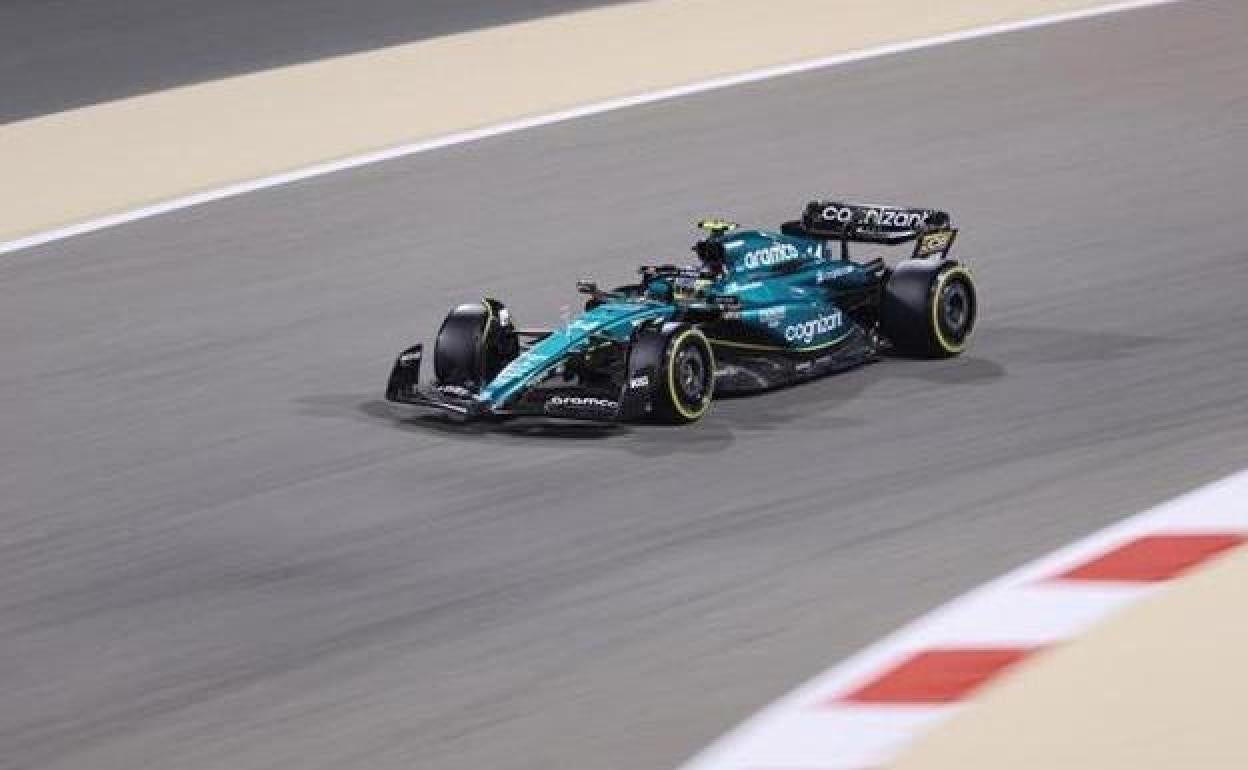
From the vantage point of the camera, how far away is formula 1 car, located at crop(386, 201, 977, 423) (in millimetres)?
10719

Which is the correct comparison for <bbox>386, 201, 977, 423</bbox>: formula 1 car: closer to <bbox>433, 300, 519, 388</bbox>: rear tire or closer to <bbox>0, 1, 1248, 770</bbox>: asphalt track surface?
<bbox>433, 300, 519, 388</bbox>: rear tire

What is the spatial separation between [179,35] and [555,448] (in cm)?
896

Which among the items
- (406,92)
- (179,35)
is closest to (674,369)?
(406,92)

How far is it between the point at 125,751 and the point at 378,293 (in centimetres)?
600

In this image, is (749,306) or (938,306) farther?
(938,306)

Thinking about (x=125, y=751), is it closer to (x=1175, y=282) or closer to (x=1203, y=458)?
(x=1203, y=458)

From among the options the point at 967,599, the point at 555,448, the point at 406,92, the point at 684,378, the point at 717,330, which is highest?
the point at 406,92

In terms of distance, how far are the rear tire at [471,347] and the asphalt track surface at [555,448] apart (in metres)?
0.35

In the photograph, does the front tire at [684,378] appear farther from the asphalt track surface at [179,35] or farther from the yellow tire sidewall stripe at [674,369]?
the asphalt track surface at [179,35]

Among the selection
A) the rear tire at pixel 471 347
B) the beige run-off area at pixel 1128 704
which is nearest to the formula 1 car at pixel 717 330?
the rear tire at pixel 471 347

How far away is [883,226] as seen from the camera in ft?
39.6

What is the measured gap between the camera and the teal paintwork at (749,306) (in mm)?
10906

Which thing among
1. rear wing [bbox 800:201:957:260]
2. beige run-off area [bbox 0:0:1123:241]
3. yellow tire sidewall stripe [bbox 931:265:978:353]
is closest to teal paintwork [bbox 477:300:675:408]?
yellow tire sidewall stripe [bbox 931:265:978:353]

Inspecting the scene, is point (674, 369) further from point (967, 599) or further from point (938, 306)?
point (967, 599)
